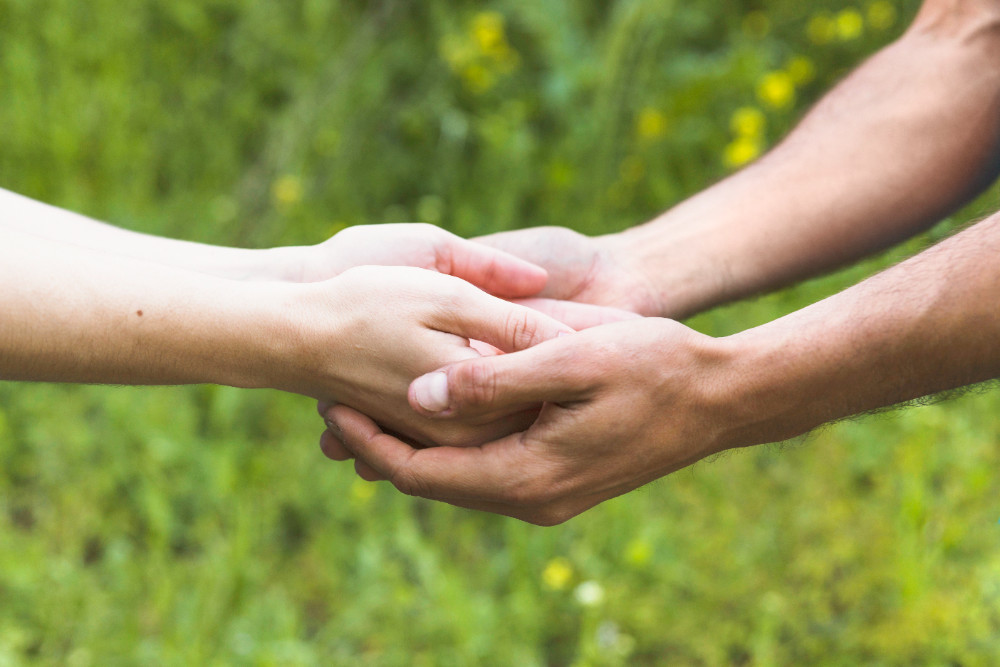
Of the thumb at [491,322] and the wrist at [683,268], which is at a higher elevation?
the thumb at [491,322]

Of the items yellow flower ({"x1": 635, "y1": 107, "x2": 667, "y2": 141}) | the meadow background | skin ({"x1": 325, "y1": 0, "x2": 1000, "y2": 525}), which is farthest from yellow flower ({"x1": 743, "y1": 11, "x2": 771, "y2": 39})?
skin ({"x1": 325, "y1": 0, "x2": 1000, "y2": 525})

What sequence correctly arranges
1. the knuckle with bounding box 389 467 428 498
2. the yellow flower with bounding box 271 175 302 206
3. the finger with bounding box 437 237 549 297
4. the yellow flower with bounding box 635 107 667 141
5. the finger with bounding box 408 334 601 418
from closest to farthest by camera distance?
the finger with bounding box 408 334 601 418
the knuckle with bounding box 389 467 428 498
the finger with bounding box 437 237 549 297
the yellow flower with bounding box 271 175 302 206
the yellow flower with bounding box 635 107 667 141

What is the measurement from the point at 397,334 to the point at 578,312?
0.49 metres

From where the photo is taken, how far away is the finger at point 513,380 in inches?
55.1

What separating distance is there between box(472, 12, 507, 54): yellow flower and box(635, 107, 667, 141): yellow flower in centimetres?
54

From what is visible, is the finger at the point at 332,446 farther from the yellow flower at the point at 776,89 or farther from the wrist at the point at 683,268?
the yellow flower at the point at 776,89

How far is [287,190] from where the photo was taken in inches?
111

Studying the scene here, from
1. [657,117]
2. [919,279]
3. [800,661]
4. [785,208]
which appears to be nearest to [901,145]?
[785,208]

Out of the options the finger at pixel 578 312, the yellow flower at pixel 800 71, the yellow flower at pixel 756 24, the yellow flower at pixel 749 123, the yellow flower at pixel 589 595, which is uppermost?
the yellow flower at pixel 756 24

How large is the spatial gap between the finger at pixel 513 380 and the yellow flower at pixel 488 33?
185cm

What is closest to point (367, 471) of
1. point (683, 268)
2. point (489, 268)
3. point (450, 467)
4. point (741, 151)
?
point (450, 467)

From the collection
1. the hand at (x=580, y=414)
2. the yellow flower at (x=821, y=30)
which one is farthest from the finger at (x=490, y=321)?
the yellow flower at (x=821, y=30)

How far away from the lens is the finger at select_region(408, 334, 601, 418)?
1399mm

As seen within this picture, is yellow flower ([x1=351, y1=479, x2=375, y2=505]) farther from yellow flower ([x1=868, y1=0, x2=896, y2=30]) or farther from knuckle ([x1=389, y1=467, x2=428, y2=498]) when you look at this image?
yellow flower ([x1=868, y1=0, x2=896, y2=30])
